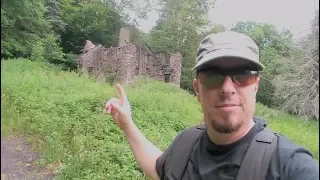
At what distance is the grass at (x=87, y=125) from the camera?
4.84 feet

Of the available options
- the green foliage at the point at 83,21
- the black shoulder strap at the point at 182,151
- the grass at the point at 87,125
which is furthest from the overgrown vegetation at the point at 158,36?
the black shoulder strap at the point at 182,151

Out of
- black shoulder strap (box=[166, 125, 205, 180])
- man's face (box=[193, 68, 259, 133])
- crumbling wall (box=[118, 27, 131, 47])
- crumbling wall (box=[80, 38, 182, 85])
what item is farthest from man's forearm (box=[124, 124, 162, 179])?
crumbling wall (box=[118, 27, 131, 47])

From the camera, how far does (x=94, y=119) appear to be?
2789 millimetres

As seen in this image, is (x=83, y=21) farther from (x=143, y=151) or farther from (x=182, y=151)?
(x=182, y=151)

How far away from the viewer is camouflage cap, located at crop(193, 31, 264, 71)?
61cm

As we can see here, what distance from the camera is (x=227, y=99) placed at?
2.05ft

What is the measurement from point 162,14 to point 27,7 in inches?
67.0

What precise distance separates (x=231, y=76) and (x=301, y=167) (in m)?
0.19

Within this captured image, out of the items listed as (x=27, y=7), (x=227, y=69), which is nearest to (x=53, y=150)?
(x=27, y=7)

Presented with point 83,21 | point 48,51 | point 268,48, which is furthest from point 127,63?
point 48,51

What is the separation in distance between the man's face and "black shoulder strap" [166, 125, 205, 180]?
10 cm

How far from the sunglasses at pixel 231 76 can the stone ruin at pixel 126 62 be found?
91 centimetres

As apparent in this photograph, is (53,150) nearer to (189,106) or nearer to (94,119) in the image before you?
(94,119)

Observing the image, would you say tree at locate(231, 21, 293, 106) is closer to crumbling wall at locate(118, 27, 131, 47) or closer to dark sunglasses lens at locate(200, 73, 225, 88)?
crumbling wall at locate(118, 27, 131, 47)
